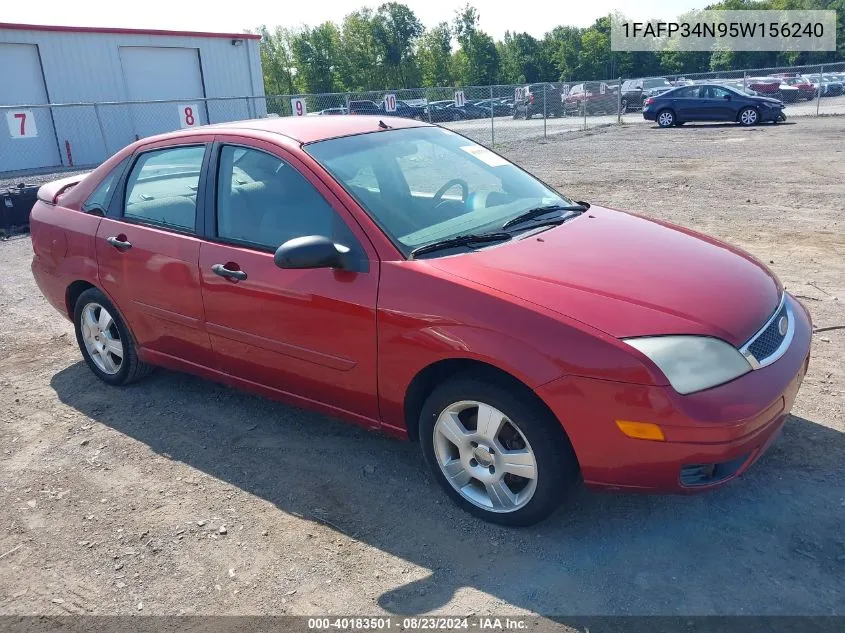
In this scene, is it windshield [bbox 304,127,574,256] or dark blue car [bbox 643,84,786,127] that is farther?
dark blue car [bbox 643,84,786,127]

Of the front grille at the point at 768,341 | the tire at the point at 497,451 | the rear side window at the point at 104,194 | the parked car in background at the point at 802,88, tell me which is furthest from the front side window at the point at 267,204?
the parked car in background at the point at 802,88

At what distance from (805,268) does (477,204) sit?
402cm

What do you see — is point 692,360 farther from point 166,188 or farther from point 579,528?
point 166,188

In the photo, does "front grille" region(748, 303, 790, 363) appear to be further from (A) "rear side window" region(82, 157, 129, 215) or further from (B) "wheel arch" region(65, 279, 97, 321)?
(B) "wheel arch" region(65, 279, 97, 321)

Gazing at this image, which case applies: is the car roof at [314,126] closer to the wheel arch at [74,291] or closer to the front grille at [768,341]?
the wheel arch at [74,291]

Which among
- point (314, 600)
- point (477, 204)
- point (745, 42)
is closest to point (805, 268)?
point (477, 204)

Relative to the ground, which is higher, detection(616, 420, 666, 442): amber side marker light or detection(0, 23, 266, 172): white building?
detection(0, 23, 266, 172): white building

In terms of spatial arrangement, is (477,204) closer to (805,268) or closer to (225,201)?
(225,201)

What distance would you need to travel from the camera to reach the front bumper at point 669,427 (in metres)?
2.64

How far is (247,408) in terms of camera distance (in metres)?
4.52

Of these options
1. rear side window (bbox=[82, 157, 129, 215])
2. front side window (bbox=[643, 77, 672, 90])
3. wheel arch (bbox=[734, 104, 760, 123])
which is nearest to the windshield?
rear side window (bbox=[82, 157, 129, 215])

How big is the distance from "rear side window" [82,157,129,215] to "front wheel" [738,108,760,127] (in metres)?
22.4

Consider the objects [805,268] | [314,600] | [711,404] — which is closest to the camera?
[711,404]

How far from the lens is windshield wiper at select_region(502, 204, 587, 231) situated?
365cm
